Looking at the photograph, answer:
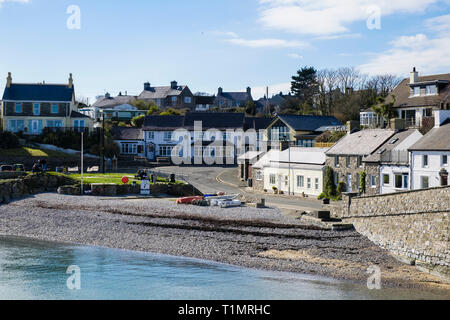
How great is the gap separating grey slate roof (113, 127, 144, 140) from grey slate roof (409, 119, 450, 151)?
46.4 m

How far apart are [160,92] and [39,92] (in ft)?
144

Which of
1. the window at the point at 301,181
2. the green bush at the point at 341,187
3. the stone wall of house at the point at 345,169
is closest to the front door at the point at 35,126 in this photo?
the window at the point at 301,181

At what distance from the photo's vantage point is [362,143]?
155 feet

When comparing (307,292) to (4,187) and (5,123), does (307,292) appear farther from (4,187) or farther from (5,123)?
(5,123)

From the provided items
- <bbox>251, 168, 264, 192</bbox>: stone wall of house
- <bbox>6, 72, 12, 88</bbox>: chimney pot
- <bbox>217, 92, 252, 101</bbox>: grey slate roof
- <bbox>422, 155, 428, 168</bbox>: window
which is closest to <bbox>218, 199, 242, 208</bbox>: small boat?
<bbox>251, 168, 264, 192</bbox>: stone wall of house

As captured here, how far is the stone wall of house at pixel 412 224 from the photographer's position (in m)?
25.2

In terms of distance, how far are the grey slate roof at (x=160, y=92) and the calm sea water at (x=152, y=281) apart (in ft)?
284

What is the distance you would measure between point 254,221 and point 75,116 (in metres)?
46.1

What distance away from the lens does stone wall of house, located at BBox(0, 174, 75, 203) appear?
4747 cm

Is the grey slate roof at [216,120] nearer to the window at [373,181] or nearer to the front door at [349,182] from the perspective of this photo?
the front door at [349,182]

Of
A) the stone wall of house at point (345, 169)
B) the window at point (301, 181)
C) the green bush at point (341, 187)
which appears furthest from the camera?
the window at point (301, 181)

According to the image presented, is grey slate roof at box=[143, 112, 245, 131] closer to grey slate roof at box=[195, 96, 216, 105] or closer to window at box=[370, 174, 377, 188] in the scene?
grey slate roof at box=[195, 96, 216, 105]
